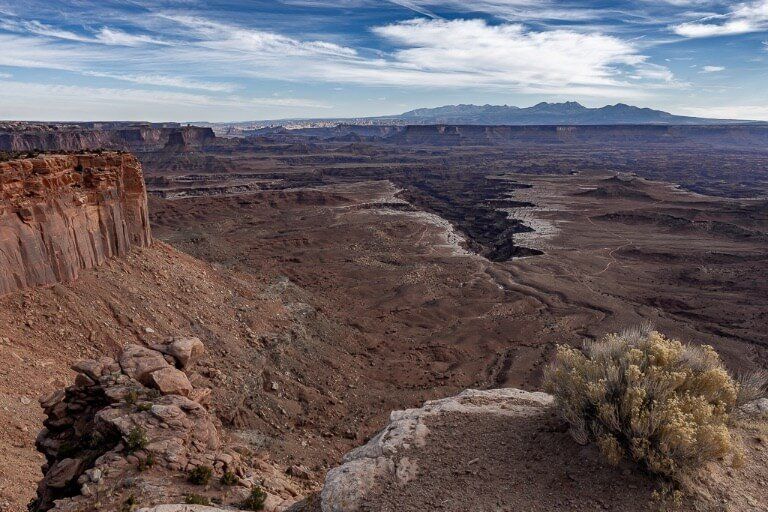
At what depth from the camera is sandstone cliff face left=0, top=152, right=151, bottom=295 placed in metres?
13.9

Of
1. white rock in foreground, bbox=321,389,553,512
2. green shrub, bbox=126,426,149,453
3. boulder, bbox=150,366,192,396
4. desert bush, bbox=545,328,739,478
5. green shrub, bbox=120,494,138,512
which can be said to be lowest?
green shrub, bbox=120,494,138,512

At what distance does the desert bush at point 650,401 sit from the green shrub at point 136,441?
714cm

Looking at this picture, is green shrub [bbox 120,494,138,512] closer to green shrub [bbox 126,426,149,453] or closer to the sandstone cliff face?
green shrub [bbox 126,426,149,453]

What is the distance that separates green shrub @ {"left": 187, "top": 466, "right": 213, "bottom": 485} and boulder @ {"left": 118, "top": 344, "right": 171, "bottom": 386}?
257 centimetres

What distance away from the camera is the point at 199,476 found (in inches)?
320

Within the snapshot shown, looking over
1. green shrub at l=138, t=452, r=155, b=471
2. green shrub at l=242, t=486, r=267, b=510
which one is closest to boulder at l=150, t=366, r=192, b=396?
green shrub at l=138, t=452, r=155, b=471

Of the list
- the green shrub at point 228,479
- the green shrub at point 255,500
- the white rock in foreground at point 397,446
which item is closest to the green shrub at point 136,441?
the green shrub at point 228,479

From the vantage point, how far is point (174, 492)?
25.2ft

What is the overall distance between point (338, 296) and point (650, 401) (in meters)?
24.4

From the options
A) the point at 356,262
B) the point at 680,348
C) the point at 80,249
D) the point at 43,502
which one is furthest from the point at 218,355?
the point at 356,262

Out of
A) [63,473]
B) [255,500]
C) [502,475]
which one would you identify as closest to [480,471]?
[502,475]

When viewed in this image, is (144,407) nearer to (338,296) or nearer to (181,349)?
(181,349)

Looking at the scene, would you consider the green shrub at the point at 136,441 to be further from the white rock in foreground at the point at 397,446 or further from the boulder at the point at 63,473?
the white rock in foreground at the point at 397,446

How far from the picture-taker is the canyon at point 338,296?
13773mm
